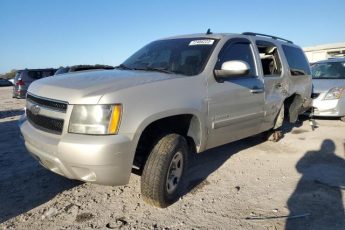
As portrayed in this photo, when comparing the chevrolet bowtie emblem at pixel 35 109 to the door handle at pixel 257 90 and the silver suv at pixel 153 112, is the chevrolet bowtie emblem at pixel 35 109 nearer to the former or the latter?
the silver suv at pixel 153 112

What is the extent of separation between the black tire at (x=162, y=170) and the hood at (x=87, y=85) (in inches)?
26.6

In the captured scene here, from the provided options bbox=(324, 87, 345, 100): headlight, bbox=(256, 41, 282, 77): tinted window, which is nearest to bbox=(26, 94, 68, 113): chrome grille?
bbox=(256, 41, 282, 77): tinted window

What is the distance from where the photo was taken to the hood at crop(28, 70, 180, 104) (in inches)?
123

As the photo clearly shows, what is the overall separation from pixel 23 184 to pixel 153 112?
7.05 ft

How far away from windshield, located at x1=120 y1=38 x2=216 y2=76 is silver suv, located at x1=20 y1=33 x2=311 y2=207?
0.04 feet

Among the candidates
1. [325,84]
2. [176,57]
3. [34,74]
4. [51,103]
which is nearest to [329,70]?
[325,84]

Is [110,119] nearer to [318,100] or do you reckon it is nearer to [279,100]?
[279,100]

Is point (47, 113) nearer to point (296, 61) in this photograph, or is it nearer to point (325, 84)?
point (296, 61)

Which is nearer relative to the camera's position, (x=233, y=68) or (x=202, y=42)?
(x=233, y=68)

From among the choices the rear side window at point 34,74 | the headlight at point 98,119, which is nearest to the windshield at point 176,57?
the headlight at point 98,119

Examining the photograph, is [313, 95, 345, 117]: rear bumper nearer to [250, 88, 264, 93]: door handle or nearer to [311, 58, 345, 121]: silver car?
[311, 58, 345, 121]: silver car

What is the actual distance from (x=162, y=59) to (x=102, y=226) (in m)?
2.25

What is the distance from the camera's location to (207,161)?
17.6ft

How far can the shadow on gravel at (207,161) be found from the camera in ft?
14.7
